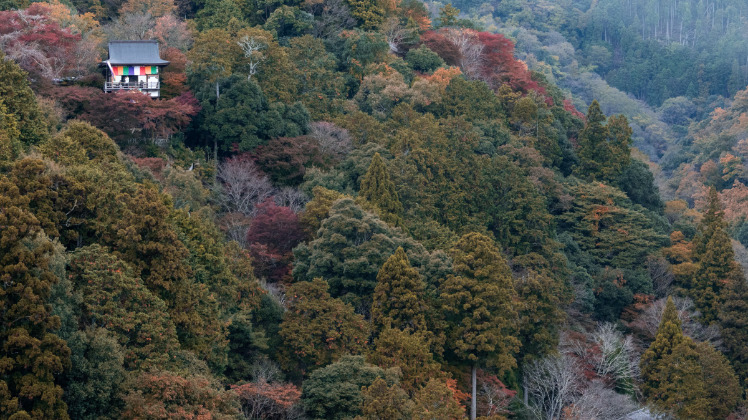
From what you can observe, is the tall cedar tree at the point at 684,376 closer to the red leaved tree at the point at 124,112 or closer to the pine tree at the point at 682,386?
the pine tree at the point at 682,386

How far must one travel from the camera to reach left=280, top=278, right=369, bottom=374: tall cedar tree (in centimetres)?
3322

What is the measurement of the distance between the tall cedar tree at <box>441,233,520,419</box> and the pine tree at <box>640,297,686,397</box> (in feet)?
24.5

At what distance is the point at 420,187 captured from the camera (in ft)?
148

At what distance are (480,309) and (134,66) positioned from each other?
21.4m

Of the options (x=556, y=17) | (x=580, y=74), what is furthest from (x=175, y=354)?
(x=556, y=17)

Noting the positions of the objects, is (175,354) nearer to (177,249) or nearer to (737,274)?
(177,249)

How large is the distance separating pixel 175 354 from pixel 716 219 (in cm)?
3355

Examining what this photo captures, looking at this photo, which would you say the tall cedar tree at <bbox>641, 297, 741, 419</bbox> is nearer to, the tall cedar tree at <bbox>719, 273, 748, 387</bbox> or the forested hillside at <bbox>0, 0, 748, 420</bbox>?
the forested hillside at <bbox>0, 0, 748, 420</bbox>

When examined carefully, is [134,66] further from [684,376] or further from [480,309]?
[684,376]

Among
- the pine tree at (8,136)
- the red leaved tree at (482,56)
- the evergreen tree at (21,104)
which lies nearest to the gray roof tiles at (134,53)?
the evergreen tree at (21,104)

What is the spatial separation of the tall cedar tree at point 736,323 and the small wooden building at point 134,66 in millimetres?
29134

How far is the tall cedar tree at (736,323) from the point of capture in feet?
151

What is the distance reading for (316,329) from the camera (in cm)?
3347

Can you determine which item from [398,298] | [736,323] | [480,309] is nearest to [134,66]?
[398,298]
